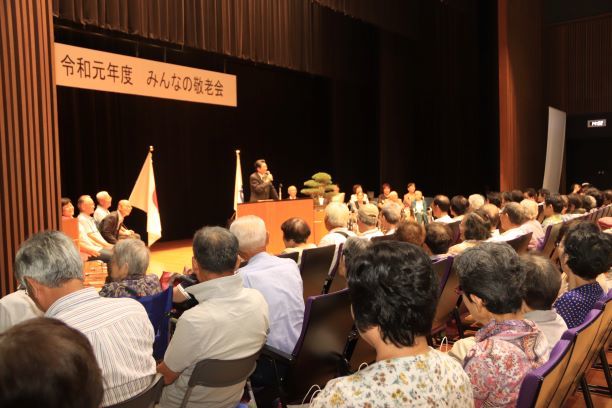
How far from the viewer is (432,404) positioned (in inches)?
48.4

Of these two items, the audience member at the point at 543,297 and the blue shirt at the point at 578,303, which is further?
the blue shirt at the point at 578,303

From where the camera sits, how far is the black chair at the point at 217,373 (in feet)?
6.65

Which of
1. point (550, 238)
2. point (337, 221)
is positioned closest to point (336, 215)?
point (337, 221)

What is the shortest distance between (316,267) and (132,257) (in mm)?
1355

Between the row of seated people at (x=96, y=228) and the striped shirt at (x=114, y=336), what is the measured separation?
452 centimetres

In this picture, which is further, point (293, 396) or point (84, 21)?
point (84, 21)

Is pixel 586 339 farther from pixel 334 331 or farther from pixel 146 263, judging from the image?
pixel 146 263

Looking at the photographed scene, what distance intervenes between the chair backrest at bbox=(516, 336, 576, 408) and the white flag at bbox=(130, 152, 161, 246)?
674 centimetres

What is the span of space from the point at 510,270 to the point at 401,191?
1226 cm

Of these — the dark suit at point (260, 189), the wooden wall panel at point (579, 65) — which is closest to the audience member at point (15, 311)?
the dark suit at point (260, 189)

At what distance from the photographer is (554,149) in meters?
12.7

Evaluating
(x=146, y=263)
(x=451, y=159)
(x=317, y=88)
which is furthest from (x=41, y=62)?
(x=451, y=159)

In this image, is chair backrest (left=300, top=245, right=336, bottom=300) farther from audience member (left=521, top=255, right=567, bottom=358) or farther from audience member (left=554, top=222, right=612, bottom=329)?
audience member (left=521, top=255, right=567, bottom=358)

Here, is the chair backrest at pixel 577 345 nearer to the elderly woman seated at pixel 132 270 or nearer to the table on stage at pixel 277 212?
the elderly woman seated at pixel 132 270
